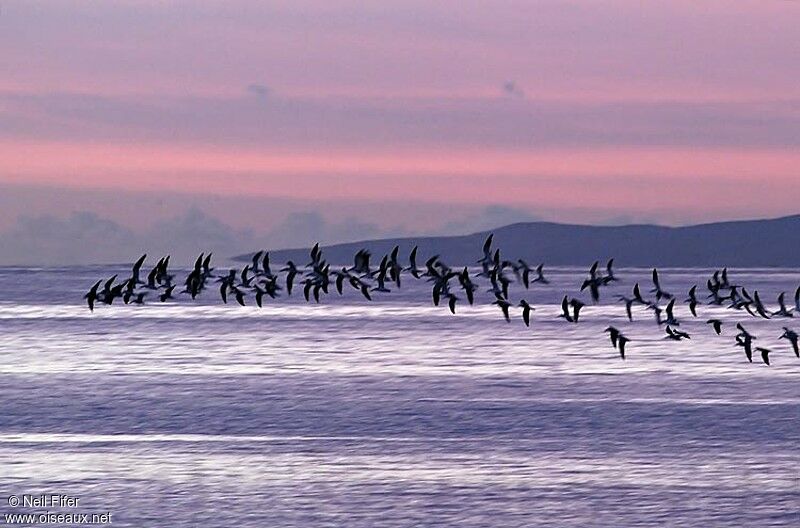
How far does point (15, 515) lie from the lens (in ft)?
88.9

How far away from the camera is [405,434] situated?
38969 millimetres

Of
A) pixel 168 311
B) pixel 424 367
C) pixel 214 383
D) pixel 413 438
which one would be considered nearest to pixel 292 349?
pixel 424 367

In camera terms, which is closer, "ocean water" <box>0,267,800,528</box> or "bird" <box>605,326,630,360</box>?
"ocean water" <box>0,267,800,528</box>

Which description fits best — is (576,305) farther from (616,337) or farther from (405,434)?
(405,434)

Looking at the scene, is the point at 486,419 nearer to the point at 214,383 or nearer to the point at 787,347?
the point at 214,383

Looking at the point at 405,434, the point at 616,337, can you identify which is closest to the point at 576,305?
the point at 616,337

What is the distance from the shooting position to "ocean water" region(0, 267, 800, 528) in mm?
28172

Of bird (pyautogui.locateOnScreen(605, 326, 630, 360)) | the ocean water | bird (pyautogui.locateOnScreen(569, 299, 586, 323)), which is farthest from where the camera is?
bird (pyautogui.locateOnScreen(605, 326, 630, 360))

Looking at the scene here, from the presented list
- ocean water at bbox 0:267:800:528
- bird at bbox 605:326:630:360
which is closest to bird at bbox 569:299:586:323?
bird at bbox 605:326:630:360

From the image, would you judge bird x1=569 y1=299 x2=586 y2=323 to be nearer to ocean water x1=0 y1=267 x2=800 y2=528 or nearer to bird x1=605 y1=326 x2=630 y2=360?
bird x1=605 y1=326 x2=630 y2=360

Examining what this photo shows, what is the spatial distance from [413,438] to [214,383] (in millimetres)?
19355

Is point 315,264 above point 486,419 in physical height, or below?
above

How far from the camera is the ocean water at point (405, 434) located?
28172mm

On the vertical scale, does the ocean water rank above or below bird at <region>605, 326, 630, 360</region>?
below
